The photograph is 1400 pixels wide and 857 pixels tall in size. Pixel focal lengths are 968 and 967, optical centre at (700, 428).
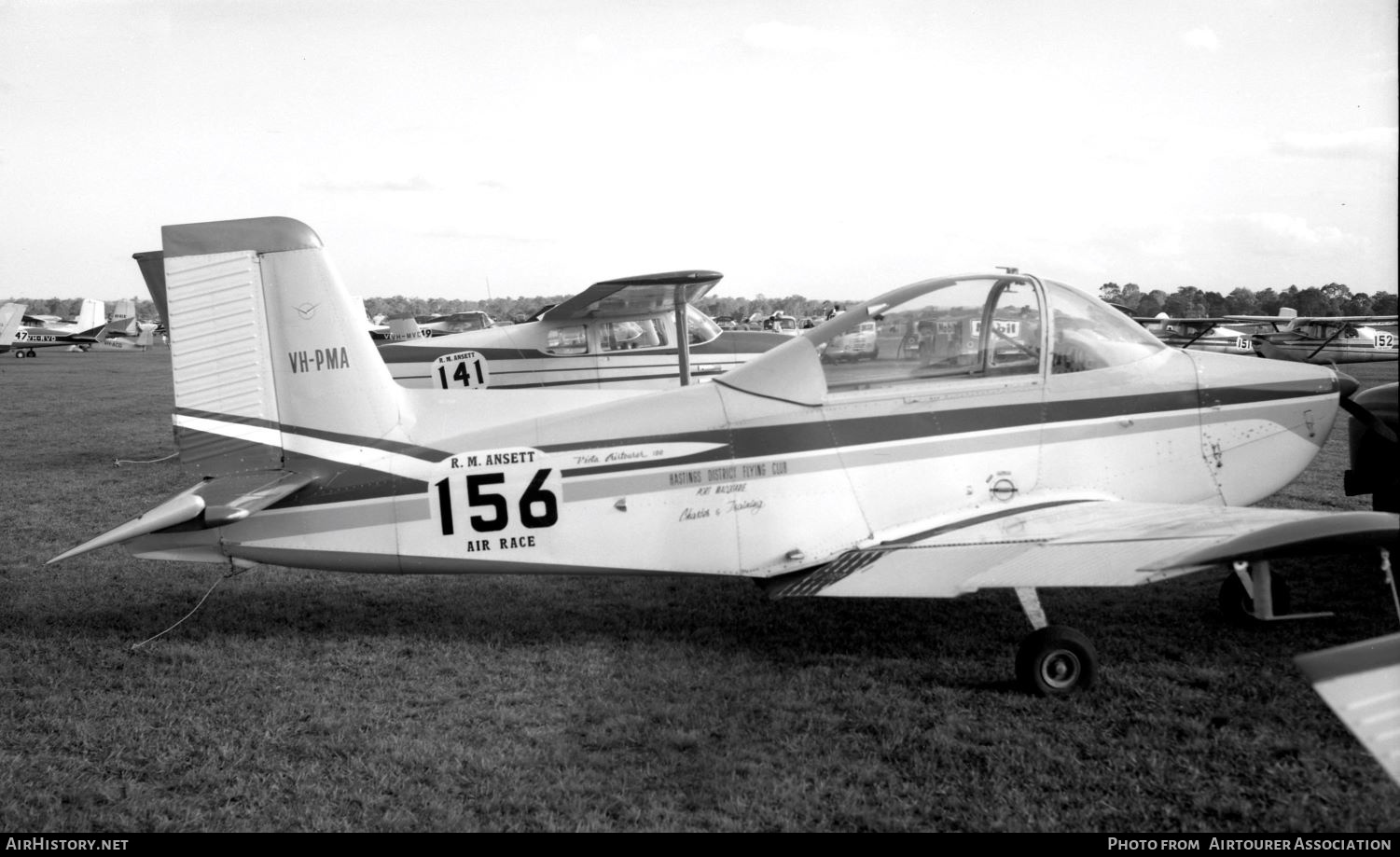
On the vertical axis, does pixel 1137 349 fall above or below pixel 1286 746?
above

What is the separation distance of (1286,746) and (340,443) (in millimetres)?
4540

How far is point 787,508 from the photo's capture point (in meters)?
4.98

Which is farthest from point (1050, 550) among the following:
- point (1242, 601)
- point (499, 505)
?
point (499, 505)

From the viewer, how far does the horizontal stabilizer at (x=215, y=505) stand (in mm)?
4578

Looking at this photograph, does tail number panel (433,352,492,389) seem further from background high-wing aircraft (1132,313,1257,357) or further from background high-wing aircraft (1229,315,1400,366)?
background high-wing aircraft (1229,315,1400,366)

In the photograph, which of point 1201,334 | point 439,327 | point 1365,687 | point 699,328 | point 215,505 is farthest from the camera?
point 439,327

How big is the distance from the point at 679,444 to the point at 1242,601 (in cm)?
317

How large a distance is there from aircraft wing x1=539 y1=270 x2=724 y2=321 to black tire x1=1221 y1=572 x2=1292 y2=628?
5.93m

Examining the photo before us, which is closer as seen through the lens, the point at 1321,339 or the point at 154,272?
the point at 154,272

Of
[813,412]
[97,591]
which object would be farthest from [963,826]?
[97,591]

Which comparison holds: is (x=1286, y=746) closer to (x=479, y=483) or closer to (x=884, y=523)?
(x=884, y=523)

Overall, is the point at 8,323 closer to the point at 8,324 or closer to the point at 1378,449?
the point at 8,324

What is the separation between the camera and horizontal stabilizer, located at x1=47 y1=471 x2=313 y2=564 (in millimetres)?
4578

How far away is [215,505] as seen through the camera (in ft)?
15.6
